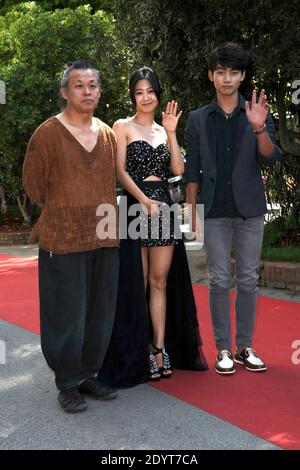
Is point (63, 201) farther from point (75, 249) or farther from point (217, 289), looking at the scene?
point (217, 289)

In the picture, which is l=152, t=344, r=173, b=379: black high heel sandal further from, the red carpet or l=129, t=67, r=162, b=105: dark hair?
l=129, t=67, r=162, b=105: dark hair

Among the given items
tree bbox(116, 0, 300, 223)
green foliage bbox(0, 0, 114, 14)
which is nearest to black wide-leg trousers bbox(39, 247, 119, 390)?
tree bbox(116, 0, 300, 223)

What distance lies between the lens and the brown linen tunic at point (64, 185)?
3.41 m

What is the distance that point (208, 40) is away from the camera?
6.42 m

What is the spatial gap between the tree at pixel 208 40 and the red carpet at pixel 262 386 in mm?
2108

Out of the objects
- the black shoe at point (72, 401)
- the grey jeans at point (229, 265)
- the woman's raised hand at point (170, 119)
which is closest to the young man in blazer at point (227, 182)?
the grey jeans at point (229, 265)

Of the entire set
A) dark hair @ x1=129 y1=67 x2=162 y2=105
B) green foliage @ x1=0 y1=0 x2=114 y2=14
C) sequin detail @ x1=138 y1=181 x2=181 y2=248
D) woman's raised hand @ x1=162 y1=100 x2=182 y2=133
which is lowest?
sequin detail @ x1=138 y1=181 x2=181 y2=248

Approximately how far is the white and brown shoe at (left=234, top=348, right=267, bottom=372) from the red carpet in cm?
4

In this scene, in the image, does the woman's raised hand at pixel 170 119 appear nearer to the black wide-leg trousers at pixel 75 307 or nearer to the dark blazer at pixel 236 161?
the dark blazer at pixel 236 161

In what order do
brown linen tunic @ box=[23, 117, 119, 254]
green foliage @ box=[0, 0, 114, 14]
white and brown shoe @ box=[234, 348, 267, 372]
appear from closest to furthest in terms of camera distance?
brown linen tunic @ box=[23, 117, 119, 254] → white and brown shoe @ box=[234, 348, 267, 372] → green foliage @ box=[0, 0, 114, 14]

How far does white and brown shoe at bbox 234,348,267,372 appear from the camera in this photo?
4016 millimetres

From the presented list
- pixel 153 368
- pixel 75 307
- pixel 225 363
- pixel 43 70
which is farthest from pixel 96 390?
pixel 43 70

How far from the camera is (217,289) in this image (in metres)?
4.02

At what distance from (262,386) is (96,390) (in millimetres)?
1020
